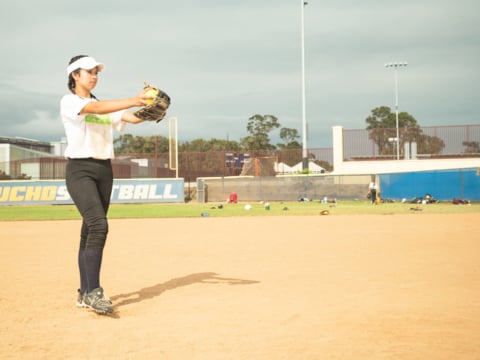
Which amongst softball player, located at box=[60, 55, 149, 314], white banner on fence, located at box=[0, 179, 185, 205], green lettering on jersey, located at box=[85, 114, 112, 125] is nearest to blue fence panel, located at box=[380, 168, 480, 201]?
white banner on fence, located at box=[0, 179, 185, 205]

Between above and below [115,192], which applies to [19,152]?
above

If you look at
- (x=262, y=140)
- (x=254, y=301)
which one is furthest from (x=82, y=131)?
(x=262, y=140)

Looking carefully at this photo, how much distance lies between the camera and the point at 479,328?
4.38 m

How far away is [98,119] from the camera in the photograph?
18.2 ft

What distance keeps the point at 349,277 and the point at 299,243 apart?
171 inches

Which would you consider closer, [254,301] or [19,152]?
[254,301]

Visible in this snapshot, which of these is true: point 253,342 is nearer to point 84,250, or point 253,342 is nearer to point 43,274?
point 84,250

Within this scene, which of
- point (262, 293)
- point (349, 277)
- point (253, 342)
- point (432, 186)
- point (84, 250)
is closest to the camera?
point (253, 342)

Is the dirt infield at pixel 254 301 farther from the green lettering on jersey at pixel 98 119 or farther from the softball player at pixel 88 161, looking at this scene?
the green lettering on jersey at pixel 98 119

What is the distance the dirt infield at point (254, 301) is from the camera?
3.96 meters

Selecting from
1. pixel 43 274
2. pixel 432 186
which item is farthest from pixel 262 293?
pixel 432 186

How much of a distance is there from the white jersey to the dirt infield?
1.56m

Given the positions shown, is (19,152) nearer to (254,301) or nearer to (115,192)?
(115,192)

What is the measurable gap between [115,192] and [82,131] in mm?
30435
